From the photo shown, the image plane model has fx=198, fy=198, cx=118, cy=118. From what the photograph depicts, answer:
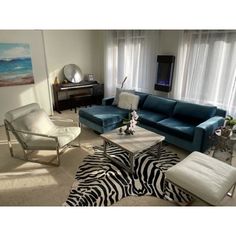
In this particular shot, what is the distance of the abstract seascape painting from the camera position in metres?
3.85

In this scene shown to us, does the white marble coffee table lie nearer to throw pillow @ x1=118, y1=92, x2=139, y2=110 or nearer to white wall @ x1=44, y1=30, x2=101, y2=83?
throw pillow @ x1=118, y1=92, x2=139, y2=110

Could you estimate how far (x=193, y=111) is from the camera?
10.6ft

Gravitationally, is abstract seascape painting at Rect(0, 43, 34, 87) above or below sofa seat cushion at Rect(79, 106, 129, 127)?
above

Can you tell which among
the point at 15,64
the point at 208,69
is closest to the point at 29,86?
the point at 15,64

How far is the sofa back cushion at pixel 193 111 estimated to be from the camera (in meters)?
3.10

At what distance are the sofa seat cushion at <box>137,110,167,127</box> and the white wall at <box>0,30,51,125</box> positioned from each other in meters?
2.38

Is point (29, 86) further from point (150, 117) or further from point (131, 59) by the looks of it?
point (150, 117)

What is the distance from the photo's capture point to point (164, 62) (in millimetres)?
3859

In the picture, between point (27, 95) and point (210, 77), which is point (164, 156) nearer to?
point (210, 77)

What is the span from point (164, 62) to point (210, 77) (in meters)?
0.92

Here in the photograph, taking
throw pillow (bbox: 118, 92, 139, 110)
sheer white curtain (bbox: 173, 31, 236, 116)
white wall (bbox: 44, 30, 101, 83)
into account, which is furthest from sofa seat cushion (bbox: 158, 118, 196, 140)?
white wall (bbox: 44, 30, 101, 83)
